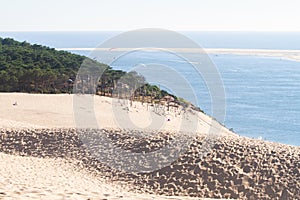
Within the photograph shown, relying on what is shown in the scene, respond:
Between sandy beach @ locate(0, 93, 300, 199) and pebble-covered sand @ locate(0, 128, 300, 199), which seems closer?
sandy beach @ locate(0, 93, 300, 199)

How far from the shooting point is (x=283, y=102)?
157ft

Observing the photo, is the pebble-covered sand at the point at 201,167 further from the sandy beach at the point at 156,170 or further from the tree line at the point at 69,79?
the tree line at the point at 69,79

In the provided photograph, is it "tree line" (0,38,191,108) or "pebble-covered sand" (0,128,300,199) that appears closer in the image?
"pebble-covered sand" (0,128,300,199)

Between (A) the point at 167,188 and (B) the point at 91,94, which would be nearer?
(A) the point at 167,188

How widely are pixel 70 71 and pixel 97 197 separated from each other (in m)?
23.2

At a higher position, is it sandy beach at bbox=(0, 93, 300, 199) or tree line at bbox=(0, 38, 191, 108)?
tree line at bbox=(0, 38, 191, 108)

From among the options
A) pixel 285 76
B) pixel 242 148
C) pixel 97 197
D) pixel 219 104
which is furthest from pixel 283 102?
pixel 97 197

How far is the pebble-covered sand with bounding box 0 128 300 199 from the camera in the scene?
38.3 ft

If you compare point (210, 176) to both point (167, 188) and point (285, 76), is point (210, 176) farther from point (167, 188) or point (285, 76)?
point (285, 76)

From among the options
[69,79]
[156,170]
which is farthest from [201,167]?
[69,79]

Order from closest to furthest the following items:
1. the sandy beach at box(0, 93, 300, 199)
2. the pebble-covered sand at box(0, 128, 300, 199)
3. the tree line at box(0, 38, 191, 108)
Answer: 1. the sandy beach at box(0, 93, 300, 199)
2. the pebble-covered sand at box(0, 128, 300, 199)
3. the tree line at box(0, 38, 191, 108)

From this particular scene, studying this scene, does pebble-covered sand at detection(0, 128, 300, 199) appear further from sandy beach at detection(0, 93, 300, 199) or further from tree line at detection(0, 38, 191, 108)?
tree line at detection(0, 38, 191, 108)

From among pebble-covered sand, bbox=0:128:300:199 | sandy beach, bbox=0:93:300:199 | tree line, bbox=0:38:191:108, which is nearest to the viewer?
sandy beach, bbox=0:93:300:199

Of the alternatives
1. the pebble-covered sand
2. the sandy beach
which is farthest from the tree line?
the pebble-covered sand
